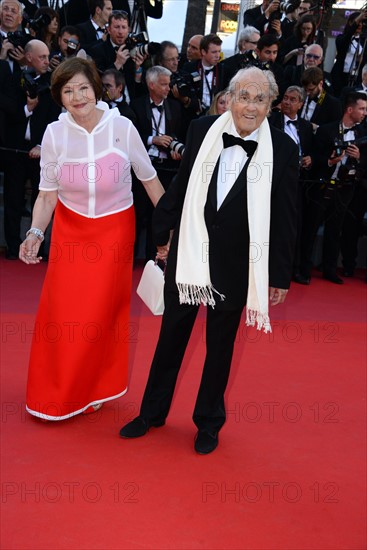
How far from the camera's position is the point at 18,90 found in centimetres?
627

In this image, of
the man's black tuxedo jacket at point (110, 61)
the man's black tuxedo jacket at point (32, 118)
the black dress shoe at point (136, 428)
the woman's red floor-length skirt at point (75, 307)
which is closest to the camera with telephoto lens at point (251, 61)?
the man's black tuxedo jacket at point (110, 61)

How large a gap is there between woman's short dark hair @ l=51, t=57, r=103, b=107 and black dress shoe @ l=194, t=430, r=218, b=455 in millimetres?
1576

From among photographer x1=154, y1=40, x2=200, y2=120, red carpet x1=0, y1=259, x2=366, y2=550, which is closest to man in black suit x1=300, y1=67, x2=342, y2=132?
photographer x1=154, y1=40, x2=200, y2=120

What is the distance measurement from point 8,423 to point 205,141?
1.54m

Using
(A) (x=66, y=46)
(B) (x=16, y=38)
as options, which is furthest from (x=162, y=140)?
(B) (x=16, y=38)

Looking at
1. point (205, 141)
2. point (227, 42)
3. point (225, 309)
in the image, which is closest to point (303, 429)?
point (225, 309)

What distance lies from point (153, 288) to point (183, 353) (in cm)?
40

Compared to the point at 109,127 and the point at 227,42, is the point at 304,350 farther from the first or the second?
the point at 227,42

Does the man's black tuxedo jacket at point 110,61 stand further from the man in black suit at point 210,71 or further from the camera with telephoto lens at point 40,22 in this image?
the man in black suit at point 210,71

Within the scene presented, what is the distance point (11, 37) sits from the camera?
6.19 meters

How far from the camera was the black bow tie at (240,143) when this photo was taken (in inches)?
116

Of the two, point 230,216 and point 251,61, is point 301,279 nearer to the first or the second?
point 251,61

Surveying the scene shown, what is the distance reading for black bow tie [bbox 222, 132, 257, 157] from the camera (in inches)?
116

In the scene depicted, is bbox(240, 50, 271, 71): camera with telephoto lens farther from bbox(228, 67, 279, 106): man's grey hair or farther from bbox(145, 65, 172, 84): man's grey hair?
bbox(228, 67, 279, 106): man's grey hair
